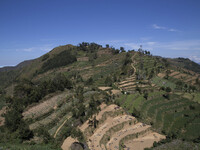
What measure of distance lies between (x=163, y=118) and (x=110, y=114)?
12255 millimetres

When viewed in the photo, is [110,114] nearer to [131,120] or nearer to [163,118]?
[131,120]

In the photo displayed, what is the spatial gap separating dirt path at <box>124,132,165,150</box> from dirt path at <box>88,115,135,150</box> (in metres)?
3.94

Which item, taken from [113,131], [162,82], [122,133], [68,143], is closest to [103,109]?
[113,131]

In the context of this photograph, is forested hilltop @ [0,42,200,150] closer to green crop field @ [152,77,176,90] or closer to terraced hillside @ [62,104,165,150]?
terraced hillside @ [62,104,165,150]

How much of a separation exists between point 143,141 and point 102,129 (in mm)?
7079

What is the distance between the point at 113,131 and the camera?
23.1 metres

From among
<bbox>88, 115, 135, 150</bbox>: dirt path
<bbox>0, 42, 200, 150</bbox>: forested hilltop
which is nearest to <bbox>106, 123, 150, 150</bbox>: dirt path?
<bbox>0, 42, 200, 150</bbox>: forested hilltop

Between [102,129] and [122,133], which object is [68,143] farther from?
[122,133]

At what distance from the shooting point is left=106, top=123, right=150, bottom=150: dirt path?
797 inches

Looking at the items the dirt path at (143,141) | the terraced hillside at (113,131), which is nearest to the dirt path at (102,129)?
the terraced hillside at (113,131)

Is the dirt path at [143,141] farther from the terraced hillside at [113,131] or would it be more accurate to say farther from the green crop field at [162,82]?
the green crop field at [162,82]

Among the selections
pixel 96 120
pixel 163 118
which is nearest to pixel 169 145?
pixel 163 118

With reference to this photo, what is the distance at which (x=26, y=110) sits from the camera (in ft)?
111

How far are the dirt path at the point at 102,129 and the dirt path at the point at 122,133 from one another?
1.54 m
